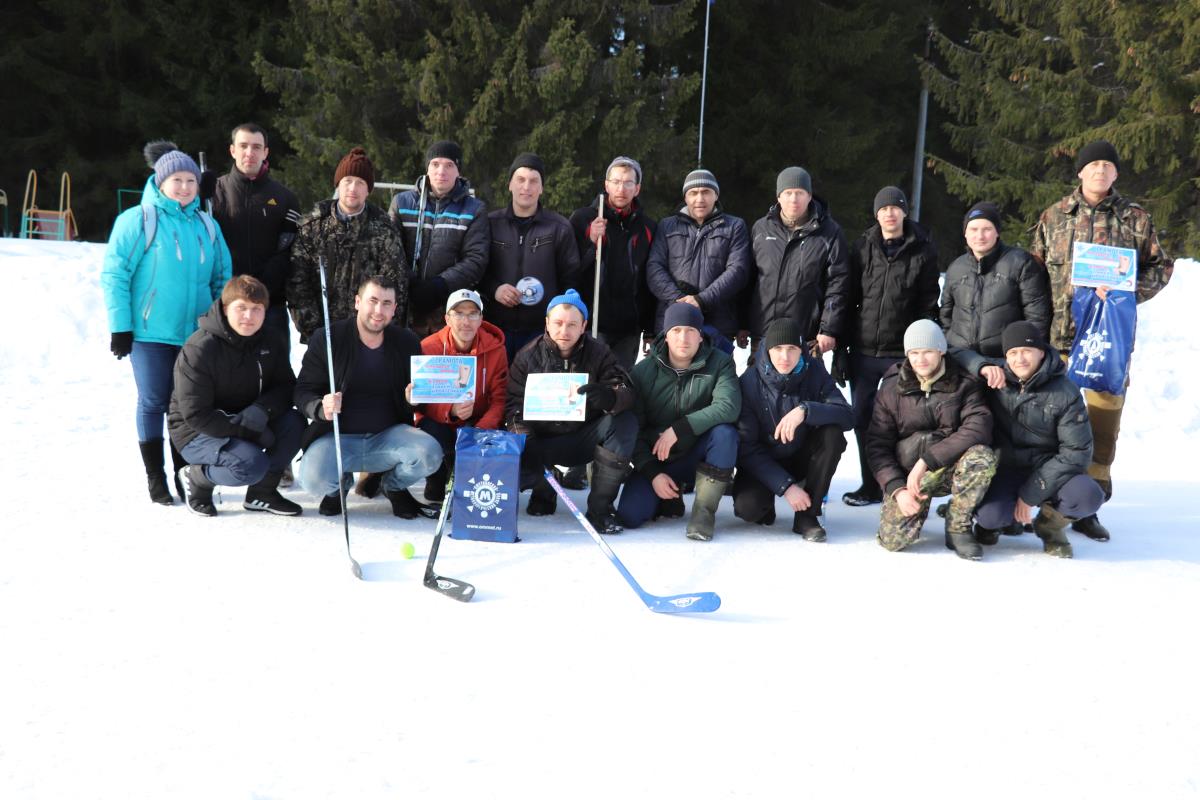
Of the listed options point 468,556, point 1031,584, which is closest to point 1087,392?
point 1031,584

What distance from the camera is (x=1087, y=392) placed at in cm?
556

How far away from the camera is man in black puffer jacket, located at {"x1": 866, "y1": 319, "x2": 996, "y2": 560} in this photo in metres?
4.89

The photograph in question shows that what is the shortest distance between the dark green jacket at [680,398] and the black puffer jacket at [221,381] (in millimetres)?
1755

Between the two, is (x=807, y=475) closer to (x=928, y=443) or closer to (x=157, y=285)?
(x=928, y=443)

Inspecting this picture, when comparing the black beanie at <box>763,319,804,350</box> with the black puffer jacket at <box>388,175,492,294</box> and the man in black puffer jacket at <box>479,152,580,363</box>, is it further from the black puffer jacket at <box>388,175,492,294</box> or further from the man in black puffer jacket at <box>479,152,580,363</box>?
the black puffer jacket at <box>388,175,492,294</box>

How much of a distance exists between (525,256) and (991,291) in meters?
2.46

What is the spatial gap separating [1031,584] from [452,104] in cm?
1391

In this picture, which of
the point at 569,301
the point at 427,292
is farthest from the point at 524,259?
the point at 569,301

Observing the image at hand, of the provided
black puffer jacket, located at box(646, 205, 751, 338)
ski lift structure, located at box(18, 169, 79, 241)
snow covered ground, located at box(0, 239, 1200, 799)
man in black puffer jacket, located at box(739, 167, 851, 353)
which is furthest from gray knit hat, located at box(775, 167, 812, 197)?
ski lift structure, located at box(18, 169, 79, 241)

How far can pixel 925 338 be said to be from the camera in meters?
5.00

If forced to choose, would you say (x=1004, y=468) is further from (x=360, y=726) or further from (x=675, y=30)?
(x=675, y=30)

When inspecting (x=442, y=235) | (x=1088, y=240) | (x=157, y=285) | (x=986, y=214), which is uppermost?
(x=986, y=214)

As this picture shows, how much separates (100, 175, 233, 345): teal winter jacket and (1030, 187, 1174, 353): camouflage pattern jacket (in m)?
4.31

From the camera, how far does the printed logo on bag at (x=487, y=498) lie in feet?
15.8
